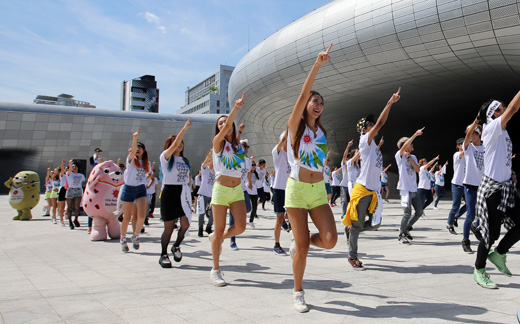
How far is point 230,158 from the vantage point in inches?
201

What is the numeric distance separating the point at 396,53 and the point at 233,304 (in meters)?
19.1

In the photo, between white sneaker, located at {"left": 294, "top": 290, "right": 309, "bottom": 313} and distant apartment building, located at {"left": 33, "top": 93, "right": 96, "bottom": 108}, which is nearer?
white sneaker, located at {"left": 294, "top": 290, "right": 309, "bottom": 313}

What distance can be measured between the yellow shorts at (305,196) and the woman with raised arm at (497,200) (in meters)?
1.77

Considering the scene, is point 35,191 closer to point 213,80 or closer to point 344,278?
point 344,278

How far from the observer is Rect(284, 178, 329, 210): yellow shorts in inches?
147

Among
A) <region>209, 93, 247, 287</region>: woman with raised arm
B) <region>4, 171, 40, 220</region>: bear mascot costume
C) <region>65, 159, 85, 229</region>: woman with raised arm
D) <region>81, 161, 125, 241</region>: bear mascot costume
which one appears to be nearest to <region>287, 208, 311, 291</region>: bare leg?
<region>209, 93, 247, 287</region>: woman with raised arm

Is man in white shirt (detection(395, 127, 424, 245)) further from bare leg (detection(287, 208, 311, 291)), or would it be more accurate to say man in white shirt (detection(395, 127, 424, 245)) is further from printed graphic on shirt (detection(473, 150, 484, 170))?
bare leg (detection(287, 208, 311, 291))

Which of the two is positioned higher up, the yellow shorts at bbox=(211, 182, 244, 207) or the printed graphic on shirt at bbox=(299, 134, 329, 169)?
the printed graphic on shirt at bbox=(299, 134, 329, 169)

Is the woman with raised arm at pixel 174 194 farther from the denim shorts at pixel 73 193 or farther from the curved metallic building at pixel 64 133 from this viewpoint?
the curved metallic building at pixel 64 133

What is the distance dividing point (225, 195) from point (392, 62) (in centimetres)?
1829

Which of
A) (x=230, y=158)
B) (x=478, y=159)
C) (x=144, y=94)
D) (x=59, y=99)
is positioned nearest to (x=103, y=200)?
(x=230, y=158)

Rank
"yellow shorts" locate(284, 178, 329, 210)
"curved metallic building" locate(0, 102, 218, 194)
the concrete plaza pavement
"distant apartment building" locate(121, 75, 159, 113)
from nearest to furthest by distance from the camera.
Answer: the concrete plaza pavement → "yellow shorts" locate(284, 178, 329, 210) → "curved metallic building" locate(0, 102, 218, 194) → "distant apartment building" locate(121, 75, 159, 113)

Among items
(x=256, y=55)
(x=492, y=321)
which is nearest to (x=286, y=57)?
(x=256, y=55)

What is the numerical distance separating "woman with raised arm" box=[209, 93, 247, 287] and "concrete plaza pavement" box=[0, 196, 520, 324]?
1.77ft
